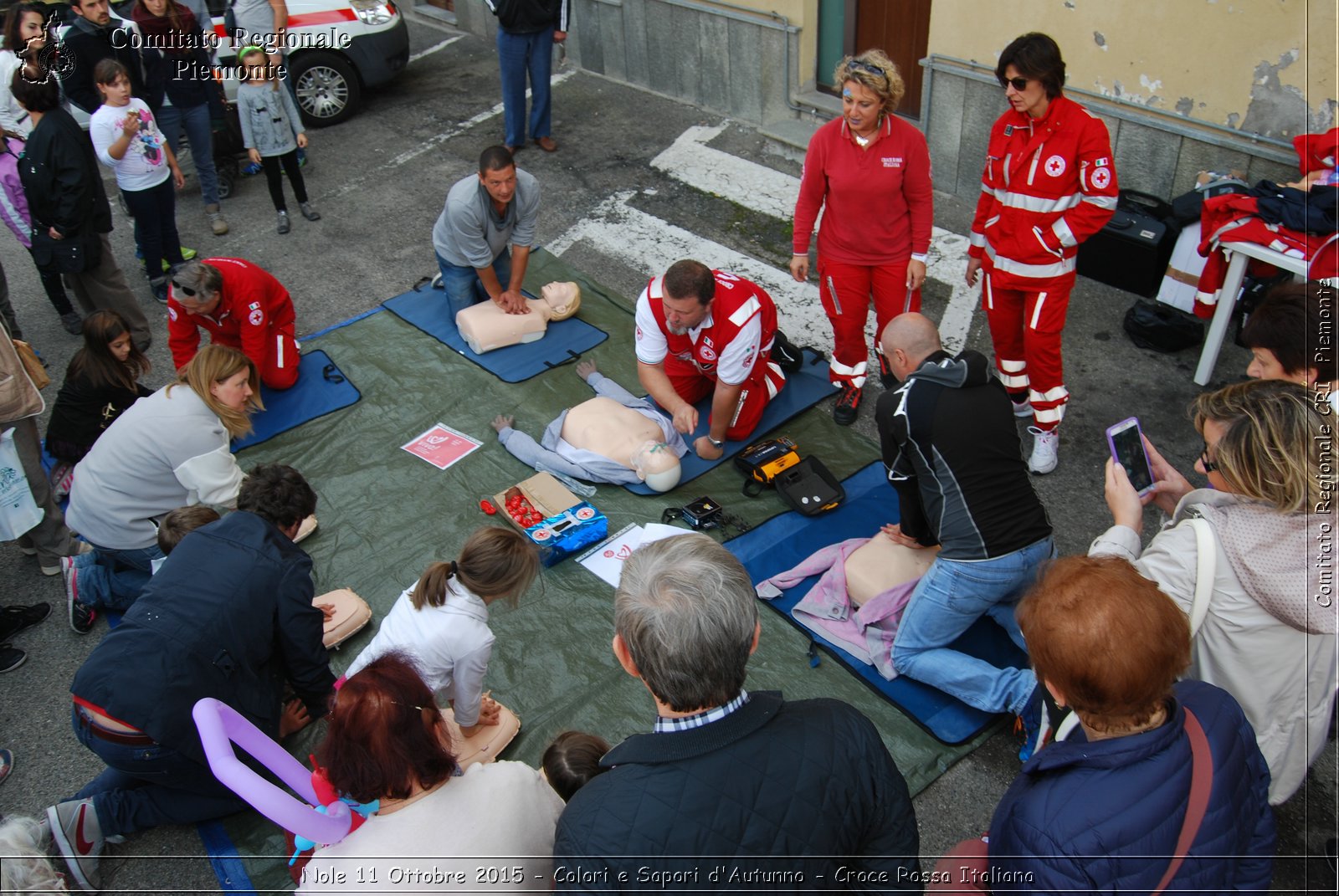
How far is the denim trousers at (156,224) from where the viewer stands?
237 inches

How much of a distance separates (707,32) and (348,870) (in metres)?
7.46

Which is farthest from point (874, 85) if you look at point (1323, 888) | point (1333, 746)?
point (1323, 888)

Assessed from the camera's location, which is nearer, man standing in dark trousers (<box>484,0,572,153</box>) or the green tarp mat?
the green tarp mat

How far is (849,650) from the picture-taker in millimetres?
3717

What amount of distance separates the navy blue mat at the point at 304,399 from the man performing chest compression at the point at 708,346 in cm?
179

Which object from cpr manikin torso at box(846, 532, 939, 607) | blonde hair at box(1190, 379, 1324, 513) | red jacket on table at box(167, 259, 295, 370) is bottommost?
cpr manikin torso at box(846, 532, 939, 607)

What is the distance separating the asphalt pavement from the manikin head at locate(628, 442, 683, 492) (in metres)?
1.10

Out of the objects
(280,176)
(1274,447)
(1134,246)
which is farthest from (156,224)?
(1274,447)

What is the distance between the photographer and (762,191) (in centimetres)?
715

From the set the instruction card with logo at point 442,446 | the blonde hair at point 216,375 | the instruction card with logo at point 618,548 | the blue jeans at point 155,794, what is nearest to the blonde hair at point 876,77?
the instruction card with logo at point 618,548

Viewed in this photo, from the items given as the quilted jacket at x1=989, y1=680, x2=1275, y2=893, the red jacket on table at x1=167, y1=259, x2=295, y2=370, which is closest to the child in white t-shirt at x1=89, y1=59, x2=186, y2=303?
the red jacket on table at x1=167, y1=259, x2=295, y2=370

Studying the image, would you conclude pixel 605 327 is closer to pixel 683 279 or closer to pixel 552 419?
pixel 552 419

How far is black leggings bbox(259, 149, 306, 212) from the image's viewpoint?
22.1 feet

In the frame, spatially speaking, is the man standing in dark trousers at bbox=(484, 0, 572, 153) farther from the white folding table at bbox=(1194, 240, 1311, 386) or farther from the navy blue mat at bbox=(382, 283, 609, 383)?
the white folding table at bbox=(1194, 240, 1311, 386)
